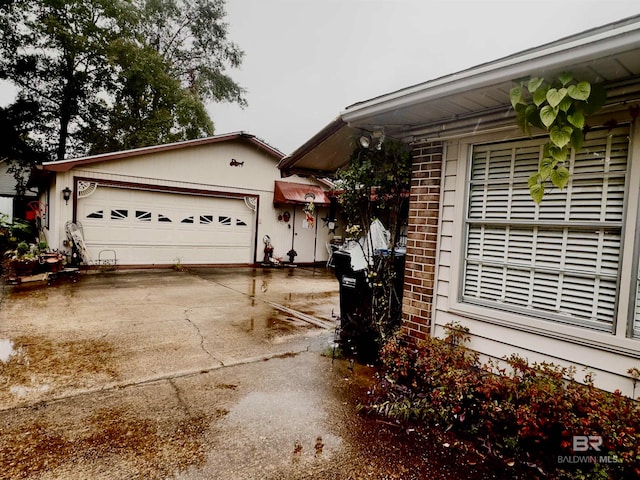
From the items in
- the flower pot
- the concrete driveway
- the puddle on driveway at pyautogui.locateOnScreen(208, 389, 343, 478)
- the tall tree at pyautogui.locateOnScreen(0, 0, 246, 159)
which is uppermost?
the tall tree at pyautogui.locateOnScreen(0, 0, 246, 159)

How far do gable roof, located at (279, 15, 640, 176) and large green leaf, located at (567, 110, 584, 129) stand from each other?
267mm

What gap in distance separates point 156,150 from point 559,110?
33.1ft

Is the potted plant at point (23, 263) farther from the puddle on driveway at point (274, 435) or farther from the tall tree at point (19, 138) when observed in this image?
the tall tree at point (19, 138)

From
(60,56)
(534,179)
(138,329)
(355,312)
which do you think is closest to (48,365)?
(138,329)

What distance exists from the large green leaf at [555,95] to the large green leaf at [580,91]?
0.03 m

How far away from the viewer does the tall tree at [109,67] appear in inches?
626

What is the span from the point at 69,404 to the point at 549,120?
13.1 ft

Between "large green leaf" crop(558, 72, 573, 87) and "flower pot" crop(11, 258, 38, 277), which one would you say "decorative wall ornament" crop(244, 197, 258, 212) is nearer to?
"flower pot" crop(11, 258, 38, 277)

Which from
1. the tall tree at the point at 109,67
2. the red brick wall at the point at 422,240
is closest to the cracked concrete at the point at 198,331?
the red brick wall at the point at 422,240

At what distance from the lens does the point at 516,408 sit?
7.92 feet

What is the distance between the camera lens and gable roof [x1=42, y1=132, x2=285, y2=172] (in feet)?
28.3

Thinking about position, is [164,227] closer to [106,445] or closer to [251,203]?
[251,203]

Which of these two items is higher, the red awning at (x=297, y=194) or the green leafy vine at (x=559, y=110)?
the red awning at (x=297, y=194)

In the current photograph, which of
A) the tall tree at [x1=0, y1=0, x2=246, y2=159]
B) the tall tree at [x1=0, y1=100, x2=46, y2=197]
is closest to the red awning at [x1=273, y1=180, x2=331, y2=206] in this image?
the tall tree at [x1=0, y1=0, x2=246, y2=159]
